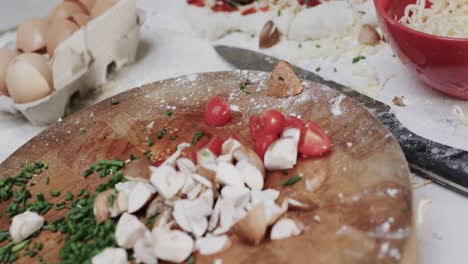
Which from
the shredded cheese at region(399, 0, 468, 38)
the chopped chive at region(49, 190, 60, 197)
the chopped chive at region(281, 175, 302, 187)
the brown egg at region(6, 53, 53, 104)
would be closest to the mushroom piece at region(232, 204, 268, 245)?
the chopped chive at region(281, 175, 302, 187)

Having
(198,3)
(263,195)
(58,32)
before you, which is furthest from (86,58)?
(263,195)

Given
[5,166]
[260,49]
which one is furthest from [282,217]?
[260,49]

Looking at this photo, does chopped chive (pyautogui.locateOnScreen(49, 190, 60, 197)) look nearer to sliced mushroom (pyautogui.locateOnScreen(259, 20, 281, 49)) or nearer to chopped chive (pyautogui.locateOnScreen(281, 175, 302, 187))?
chopped chive (pyautogui.locateOnScreen(281, 175, 302, 187))

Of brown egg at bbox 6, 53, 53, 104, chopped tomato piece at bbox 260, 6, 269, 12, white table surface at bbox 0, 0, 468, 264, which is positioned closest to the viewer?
white table surface at bbox 0, 0, 468, 264

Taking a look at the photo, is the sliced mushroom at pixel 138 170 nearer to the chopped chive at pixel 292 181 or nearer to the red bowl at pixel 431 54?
the chopped chive at pixel 292 181

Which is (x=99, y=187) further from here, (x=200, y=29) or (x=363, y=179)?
(x=200, y=29)

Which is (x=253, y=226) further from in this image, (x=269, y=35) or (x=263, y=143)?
(x=269, y=35)
